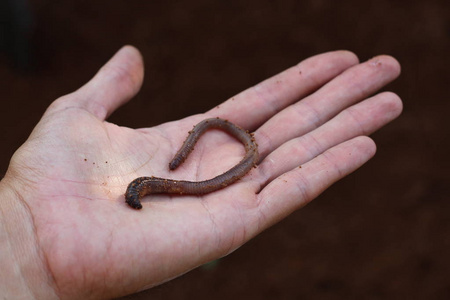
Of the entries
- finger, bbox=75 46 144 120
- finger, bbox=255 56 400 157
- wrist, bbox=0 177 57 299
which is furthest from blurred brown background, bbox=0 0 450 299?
wrist, bbox=0 177 57 299

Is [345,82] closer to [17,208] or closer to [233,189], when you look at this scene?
[233,189]

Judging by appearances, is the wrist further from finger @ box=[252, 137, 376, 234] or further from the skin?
finger @ box=[252, 137, 376, 234]

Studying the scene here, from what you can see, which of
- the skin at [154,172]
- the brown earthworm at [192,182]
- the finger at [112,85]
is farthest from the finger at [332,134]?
the finger at [112,85]

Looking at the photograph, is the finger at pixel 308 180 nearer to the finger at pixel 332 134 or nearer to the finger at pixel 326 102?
the finger at pixel 332 134

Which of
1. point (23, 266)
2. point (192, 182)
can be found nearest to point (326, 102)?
point (192, 182)

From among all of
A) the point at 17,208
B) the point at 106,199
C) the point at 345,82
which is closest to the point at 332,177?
the point at 345,82
